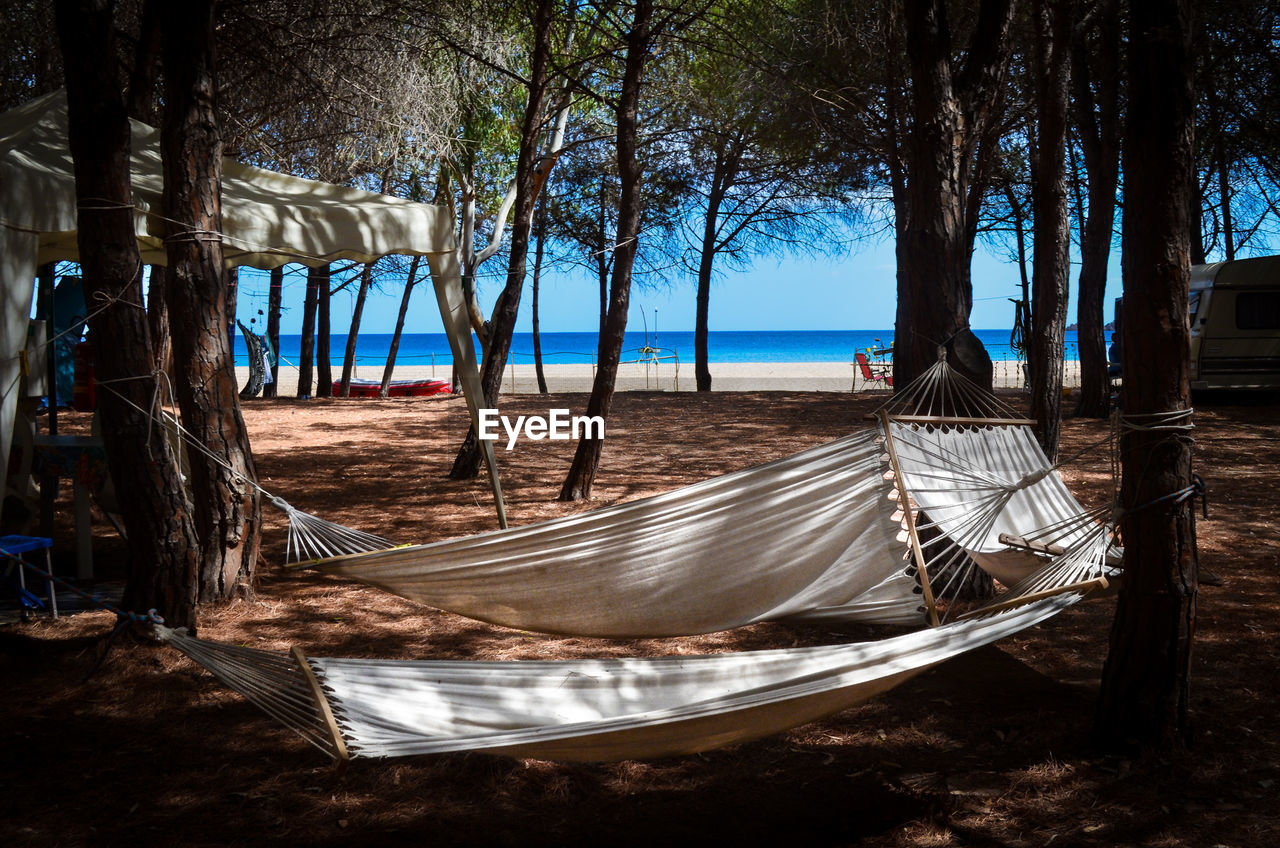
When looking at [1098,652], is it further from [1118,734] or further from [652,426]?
[652,426]

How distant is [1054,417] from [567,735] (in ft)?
12.4

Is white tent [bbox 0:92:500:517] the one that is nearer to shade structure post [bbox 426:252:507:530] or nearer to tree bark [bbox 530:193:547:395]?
shade structure post [bbox 426:252:507:530]

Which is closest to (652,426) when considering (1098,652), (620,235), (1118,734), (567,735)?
(620,235)

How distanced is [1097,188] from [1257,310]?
2.53m

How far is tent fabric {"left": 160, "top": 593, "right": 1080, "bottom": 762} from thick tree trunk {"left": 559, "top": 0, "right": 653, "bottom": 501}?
3.16m

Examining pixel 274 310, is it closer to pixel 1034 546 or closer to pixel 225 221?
pixel 225 221

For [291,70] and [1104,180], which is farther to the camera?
[1104,180]

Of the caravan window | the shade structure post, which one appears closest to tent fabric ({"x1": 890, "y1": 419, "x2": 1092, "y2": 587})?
the shade structure post

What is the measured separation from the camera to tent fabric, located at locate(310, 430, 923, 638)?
2803 mm

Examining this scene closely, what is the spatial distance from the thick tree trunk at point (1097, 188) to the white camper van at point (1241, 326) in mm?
1581

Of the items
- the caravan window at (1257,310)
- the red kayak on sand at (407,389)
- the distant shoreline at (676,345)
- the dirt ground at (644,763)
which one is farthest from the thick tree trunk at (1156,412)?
the distant shoreline at (676,345)

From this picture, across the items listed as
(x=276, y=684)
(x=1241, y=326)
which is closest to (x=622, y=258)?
(x=276, y=684)

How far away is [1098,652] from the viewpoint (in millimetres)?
3152
